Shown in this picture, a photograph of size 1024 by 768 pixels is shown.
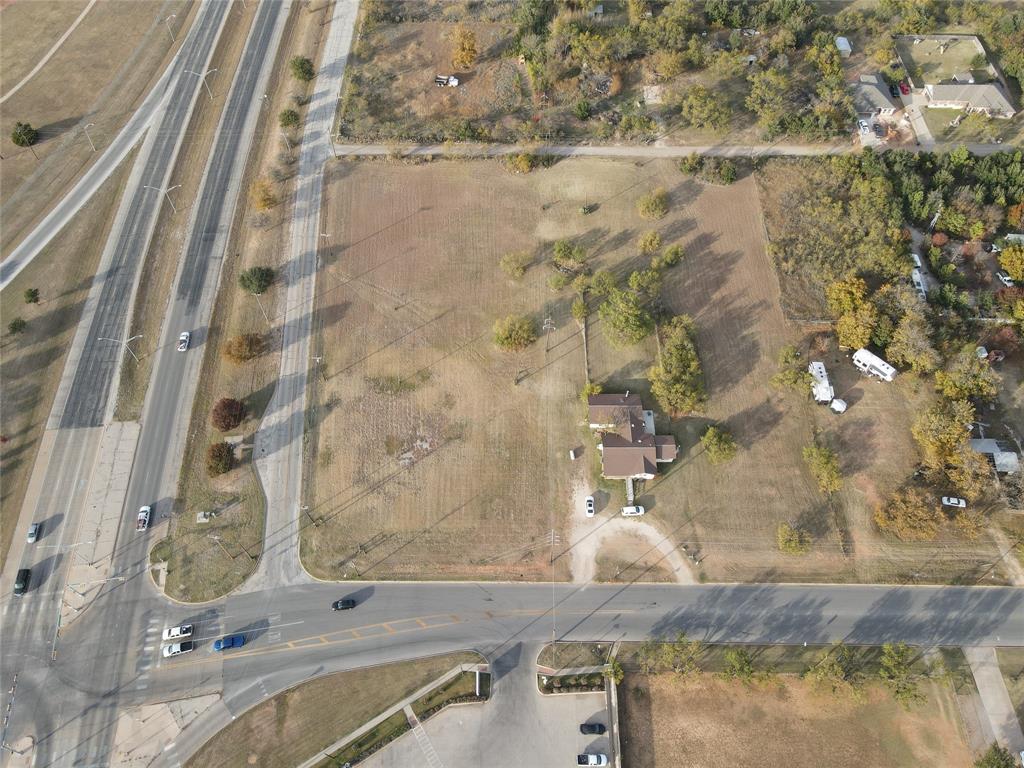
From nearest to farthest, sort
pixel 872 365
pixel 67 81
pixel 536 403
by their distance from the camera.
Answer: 1. pixel 872 365
2. pixel 536 403
3. pixel 67 81

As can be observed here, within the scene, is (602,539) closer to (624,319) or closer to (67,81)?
(624,319)

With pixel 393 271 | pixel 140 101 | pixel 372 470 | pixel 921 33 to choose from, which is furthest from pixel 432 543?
pixel 921 33

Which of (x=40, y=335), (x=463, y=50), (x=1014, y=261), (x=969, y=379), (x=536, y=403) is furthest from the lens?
(x=463, y=50)

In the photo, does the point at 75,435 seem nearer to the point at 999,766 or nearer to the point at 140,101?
the point at 140,101

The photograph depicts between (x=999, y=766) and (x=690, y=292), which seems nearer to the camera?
(x=999, y=766)

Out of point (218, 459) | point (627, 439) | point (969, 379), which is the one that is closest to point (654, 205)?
point (627, 439)
